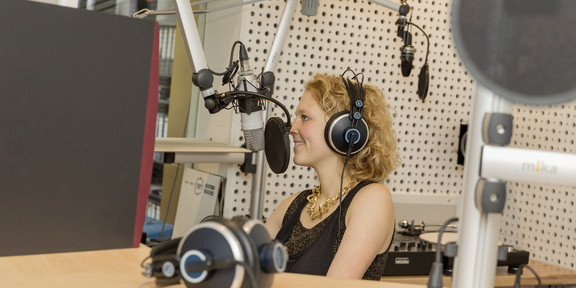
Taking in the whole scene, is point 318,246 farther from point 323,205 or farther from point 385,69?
point 385,69

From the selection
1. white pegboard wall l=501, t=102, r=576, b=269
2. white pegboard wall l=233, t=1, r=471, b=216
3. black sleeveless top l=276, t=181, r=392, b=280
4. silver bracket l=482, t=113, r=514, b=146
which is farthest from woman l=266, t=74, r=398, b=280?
silver bracket l=482, t=113, r=514, b=146

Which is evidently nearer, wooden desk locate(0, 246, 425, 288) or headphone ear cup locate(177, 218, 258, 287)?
headphone ear cup locate(177, 218, 258, 287)

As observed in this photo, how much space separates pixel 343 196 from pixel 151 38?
726mm

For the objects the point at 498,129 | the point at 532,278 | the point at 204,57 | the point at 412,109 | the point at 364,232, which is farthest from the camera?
the point at 412,109

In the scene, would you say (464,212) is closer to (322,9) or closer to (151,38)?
(151,38)

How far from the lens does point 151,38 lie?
1.05m

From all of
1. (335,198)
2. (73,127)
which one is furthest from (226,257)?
(335,198)

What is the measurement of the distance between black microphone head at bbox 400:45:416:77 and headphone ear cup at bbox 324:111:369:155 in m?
0.75

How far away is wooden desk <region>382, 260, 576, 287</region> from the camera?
1.92m

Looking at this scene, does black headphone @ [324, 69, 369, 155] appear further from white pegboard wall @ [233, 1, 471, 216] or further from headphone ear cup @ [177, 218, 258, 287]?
headphone ear cup @ [177, 218, 258, 287]

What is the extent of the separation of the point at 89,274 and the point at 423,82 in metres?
1.70

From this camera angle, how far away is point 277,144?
1578 mm

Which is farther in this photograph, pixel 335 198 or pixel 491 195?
pixel 335 198

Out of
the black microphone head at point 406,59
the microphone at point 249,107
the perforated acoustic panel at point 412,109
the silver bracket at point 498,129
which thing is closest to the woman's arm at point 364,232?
the microphone at point 249,107
